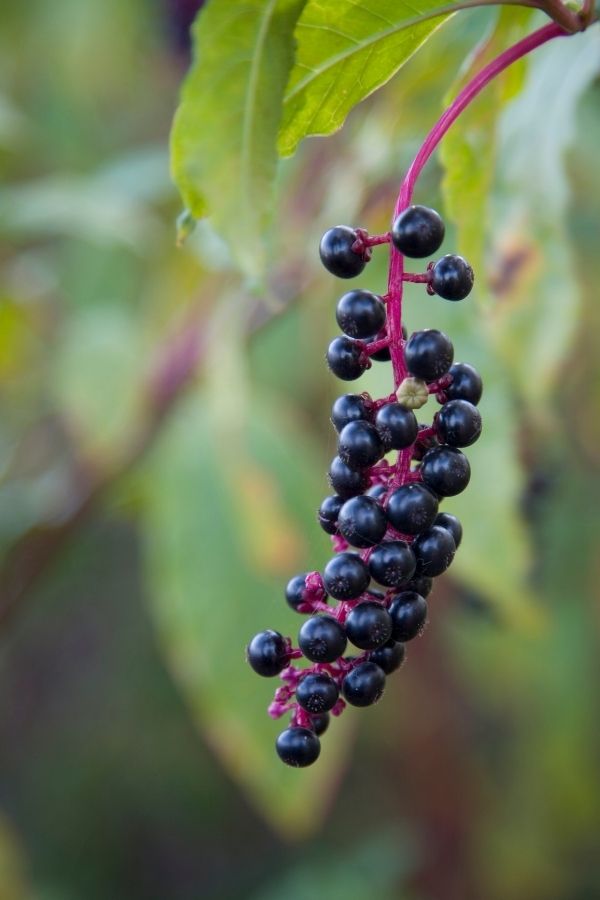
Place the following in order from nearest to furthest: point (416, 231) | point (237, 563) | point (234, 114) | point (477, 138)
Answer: point (416, 231), point (234, 114), point (477, 138), point (237, 563)

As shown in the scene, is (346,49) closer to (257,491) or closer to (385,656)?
(385,656)

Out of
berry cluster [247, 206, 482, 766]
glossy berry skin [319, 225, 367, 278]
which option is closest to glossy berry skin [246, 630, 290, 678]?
berry cluster [247, 206, 482, 766]

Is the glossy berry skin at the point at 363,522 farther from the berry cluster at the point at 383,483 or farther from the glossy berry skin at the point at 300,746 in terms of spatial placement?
the glossy berry skin at the point at 300,746

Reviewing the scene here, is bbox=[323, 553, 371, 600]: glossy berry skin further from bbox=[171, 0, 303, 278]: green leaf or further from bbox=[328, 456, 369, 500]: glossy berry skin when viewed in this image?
bbox=[171, 0, 303, 278]: green leaf

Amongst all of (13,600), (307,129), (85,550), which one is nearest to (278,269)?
(13,600)

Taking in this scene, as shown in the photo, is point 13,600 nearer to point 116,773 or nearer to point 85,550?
point 85,550

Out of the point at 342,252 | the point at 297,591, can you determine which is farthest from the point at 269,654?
the point at 342,252
